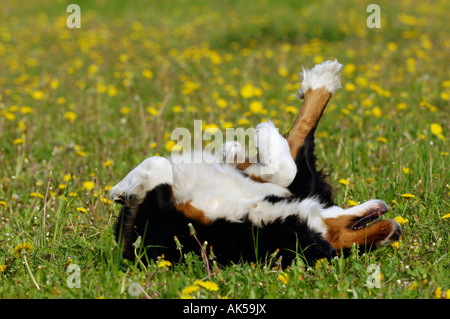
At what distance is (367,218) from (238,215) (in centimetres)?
60

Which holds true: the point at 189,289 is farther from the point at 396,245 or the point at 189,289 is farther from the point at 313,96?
the point at 313,96

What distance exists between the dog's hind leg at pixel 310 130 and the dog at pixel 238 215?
88mm

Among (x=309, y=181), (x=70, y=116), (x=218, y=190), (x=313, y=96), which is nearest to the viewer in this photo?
(x=218, y=190)

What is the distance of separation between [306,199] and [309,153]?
14.6 inches

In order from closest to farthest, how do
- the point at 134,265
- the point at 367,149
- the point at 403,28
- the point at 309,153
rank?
the point at 134,265 < the point at 309,153 < the point at 367,149 < the point at 403,28

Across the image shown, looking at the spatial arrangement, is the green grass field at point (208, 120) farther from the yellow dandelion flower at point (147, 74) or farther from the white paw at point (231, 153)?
the white paw at point (231, 153)

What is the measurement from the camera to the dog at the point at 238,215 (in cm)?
244

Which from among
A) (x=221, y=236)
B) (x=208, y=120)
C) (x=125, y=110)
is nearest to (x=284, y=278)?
(x=221, y=236)

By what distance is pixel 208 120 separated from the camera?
4879 millimetres
